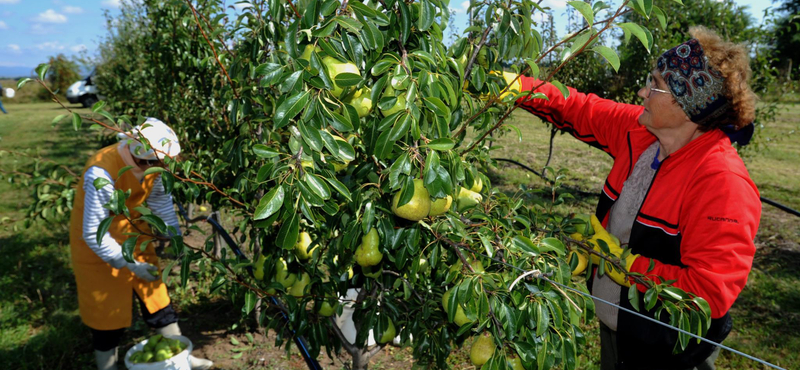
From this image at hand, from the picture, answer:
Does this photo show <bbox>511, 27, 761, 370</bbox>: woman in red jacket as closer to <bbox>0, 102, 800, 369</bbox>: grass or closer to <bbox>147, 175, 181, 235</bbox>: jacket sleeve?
<bbox>0, 102, 800, 369</bbox>: grass

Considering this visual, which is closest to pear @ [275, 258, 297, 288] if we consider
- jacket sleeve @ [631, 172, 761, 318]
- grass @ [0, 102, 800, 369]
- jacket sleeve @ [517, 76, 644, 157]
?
grass @ [0, 102, 800, 369]

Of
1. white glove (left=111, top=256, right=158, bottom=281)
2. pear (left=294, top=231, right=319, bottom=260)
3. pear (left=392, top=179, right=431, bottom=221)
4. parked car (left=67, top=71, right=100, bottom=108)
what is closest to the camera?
pear (left=392, top=179, right=431, bottom=221)

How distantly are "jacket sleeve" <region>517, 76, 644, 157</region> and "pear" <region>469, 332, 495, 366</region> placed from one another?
114cm

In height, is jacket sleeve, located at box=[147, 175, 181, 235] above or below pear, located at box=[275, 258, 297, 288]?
above

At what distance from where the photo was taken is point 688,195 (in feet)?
5.72

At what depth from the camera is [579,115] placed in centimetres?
235

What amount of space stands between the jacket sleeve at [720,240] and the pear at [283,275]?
1406 mm

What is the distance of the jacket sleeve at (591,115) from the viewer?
2.20 meters

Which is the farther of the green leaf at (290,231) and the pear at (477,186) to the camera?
the pear at (477,186)

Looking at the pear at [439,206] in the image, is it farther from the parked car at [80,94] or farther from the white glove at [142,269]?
the parked car at [80,94]

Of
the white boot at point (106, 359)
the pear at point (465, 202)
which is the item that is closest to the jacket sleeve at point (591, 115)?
the pear at point (465, 202)

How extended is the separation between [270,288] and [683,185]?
160cm

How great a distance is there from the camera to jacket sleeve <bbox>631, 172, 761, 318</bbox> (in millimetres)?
1560

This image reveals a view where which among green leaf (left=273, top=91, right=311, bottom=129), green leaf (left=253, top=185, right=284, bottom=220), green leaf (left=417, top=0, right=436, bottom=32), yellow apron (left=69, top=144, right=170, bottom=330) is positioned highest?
green leaf (left=417, top=0, right=436, bottom=32)
